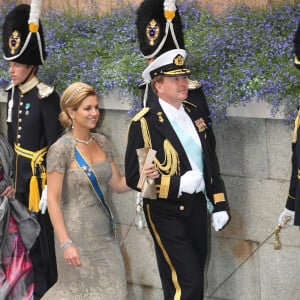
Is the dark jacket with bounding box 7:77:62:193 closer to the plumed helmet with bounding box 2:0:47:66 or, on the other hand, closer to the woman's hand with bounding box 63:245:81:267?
the plumed helmet with bounding box 2:0:47:66

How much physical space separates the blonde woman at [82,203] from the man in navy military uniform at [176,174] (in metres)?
0.27

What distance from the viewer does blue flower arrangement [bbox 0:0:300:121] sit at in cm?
728

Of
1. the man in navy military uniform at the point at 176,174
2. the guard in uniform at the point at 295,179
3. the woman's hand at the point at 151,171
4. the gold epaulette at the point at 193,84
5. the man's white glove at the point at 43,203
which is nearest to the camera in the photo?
the guard in uniform at the point at 295,179

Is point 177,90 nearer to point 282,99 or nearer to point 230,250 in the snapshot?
point 282,99

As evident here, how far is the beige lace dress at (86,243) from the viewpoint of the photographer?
6.69 m

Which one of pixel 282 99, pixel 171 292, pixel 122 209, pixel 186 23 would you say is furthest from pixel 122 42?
pixel 171 292

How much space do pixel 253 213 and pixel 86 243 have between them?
4.70 ft

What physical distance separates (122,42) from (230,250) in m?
2.09

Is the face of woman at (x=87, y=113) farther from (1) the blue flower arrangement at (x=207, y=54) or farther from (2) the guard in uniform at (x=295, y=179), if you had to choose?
A: (2) the guard in uniform at (x=295, y=179)

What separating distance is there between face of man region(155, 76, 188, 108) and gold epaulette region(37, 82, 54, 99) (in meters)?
1.46

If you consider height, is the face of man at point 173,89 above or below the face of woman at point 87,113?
above

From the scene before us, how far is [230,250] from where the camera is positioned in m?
7.69

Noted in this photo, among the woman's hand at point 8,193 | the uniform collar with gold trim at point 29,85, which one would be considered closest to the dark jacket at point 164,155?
the uniform collar with gold trim at point 29,85

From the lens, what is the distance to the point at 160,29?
23.8 ft
